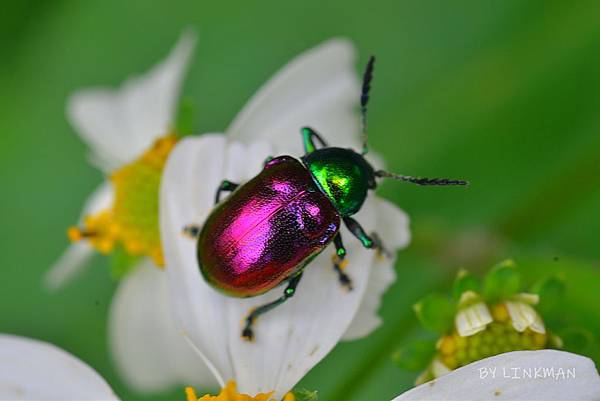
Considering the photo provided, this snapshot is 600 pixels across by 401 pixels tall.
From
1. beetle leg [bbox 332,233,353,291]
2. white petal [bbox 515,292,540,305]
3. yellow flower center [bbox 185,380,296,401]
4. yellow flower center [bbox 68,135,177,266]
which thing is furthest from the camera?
yellow flower center [bbox 68,135,177,266]

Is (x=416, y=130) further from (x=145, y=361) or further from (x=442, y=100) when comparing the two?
(x=145, y=361)

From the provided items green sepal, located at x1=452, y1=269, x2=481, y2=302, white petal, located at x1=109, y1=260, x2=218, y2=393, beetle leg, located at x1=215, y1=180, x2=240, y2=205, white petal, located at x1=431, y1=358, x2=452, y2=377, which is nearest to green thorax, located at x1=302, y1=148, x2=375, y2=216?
beetle leg, located at x1=215, y1=180, x2=240, y2=205

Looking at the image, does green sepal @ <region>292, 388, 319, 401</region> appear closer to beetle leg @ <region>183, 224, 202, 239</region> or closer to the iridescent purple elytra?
the iridescent purple elytra

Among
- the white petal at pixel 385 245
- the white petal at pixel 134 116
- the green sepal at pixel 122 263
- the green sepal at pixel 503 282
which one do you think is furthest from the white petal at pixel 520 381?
the white petal at pixel 134 116

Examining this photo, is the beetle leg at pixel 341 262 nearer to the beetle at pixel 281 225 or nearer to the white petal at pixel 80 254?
the beetle at pixel 281 225

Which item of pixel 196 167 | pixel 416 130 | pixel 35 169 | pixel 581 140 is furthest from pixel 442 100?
pixel 35 169

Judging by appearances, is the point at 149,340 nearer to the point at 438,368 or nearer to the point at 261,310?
the point at 261,310
